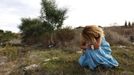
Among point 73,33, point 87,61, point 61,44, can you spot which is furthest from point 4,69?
point 73,33

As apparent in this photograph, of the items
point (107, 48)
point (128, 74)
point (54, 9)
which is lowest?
point (128, 74)

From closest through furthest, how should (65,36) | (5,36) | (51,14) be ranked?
(65,36), (51,14), (5,36)

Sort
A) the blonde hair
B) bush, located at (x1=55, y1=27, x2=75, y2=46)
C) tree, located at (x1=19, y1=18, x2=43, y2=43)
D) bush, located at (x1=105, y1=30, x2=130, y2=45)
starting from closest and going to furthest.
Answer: the blonde hair
bush, located at (x1=105, y1=30, x2=130, y2=45)
bush, located at (x1=55, y1=27, x2=75, y2=46)
tree, located at (x1=19, y1=18, x2=43, y2=43)

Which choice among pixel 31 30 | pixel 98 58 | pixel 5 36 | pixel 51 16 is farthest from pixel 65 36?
A: pixel 98 58

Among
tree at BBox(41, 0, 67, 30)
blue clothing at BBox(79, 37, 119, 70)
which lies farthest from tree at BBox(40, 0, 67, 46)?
blue clothing at BBox(79, 37, 119, 70)

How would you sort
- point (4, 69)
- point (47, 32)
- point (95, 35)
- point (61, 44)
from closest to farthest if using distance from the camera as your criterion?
point (95, 35) < point (4, 69) < point (61, 44) < point (47, 32)

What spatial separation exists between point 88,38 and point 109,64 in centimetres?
71

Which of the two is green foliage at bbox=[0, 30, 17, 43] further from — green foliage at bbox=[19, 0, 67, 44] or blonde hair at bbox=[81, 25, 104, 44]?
blonde hair at bbox=[81, 25, 104, 44]

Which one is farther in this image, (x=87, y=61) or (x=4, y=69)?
(x=4, y=69)

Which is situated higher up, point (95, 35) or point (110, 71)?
point (95, 35)

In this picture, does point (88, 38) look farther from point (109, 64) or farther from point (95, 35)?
point (109, 64)

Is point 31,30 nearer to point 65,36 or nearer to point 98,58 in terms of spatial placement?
point 65,36

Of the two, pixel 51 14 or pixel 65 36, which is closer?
pixel 65 36

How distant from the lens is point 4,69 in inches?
366
